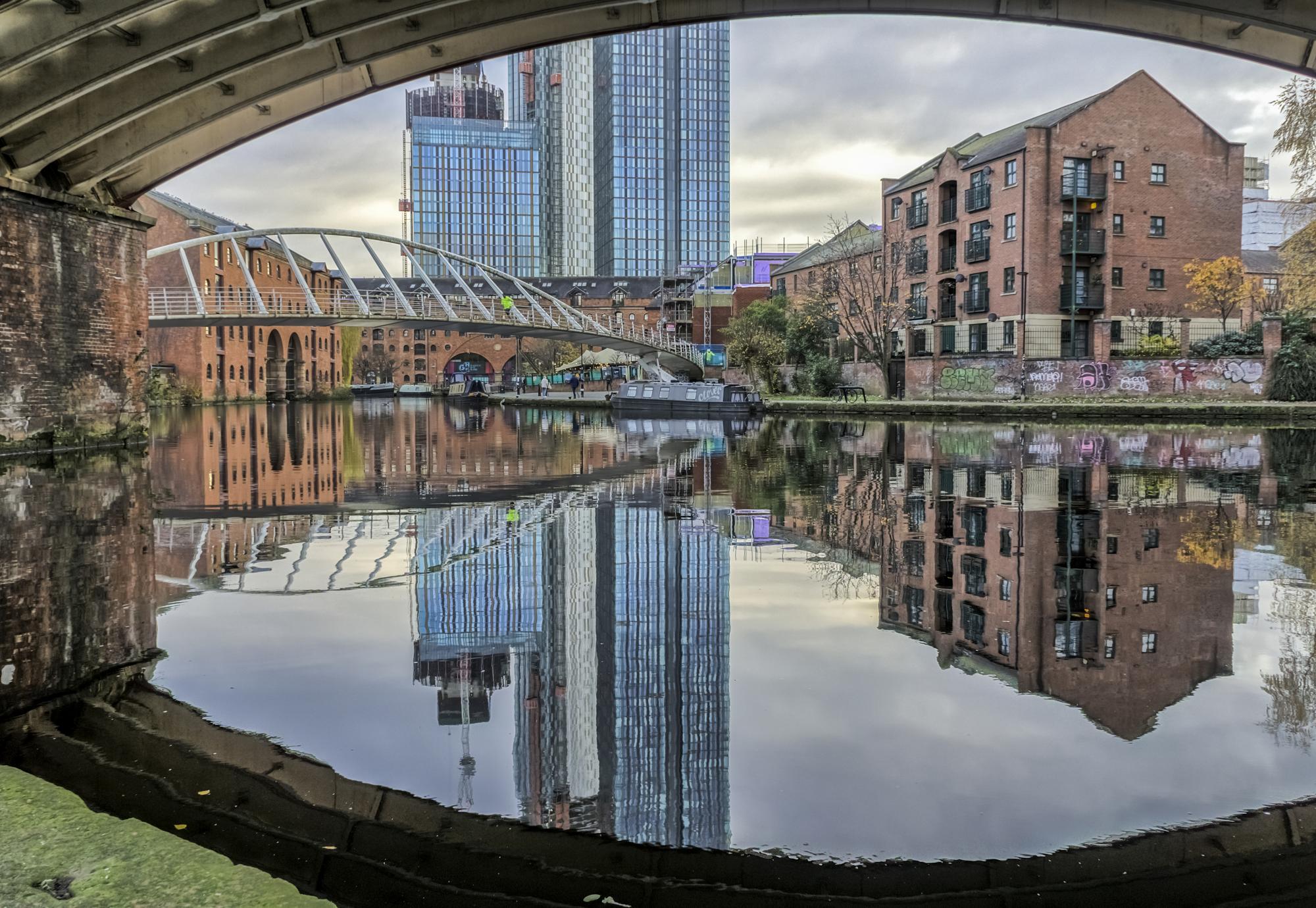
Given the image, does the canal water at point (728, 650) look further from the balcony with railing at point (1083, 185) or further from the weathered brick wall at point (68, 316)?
the balcony with railing at point (1083, 185)

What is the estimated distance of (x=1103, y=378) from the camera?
A: 40469 mm

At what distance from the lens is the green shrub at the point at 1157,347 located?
4078cm

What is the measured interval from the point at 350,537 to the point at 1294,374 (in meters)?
36.8

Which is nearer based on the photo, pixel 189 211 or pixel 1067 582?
pixel 1067 582

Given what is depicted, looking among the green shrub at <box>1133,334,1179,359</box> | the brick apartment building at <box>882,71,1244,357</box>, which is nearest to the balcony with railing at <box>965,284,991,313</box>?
the brick apartment building at <box>882,71,1244,357</box>

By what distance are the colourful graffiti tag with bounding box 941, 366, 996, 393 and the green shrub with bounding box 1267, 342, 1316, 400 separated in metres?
10.6

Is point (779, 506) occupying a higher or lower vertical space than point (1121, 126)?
lower

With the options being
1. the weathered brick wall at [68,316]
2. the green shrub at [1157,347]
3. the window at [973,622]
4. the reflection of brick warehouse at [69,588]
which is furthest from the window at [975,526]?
the green shrub at [1157,347]

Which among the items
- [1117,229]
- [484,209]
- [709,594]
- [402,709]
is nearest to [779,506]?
[709,594]

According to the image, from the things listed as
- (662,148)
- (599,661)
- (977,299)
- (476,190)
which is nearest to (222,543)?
(599,661)

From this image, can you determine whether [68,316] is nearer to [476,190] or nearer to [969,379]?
[969,379]

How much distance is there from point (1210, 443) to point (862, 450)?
28.1ft

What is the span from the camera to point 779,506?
494 inches

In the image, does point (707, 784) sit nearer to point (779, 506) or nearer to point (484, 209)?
point (779, 506)
